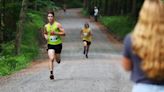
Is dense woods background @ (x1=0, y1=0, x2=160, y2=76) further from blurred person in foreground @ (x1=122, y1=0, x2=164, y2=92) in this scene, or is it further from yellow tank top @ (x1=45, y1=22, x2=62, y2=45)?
blurred person in foreground @ (x1=122, y1=0, x2=164, y2=92)

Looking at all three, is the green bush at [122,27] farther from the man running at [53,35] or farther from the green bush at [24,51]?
the man running at [53,35]

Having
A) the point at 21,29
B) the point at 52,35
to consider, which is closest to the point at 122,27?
the point at 21,29

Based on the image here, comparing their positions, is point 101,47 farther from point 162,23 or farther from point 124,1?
point 162,23

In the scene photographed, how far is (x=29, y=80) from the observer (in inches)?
640

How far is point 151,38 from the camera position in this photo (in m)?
5.05

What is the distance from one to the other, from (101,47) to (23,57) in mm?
10673

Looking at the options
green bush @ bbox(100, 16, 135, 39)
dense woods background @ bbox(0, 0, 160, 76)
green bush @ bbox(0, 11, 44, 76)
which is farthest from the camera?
green bush @ bbox(100, 16, 135, 39)

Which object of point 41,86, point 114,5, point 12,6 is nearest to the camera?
point 41,86

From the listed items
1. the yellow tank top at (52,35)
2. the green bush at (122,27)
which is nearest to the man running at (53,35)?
the yellow tank top at (52,35)

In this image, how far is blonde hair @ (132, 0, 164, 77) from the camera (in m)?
5.02

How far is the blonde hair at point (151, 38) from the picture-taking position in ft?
16.5

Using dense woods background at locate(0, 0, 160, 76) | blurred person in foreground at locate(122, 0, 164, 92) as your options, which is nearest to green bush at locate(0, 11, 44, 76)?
dense woods background at locate(0, 0, 160, 76)

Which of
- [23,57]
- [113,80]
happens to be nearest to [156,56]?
[113,80]

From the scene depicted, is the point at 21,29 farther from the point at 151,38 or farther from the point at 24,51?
the point at 151,38
